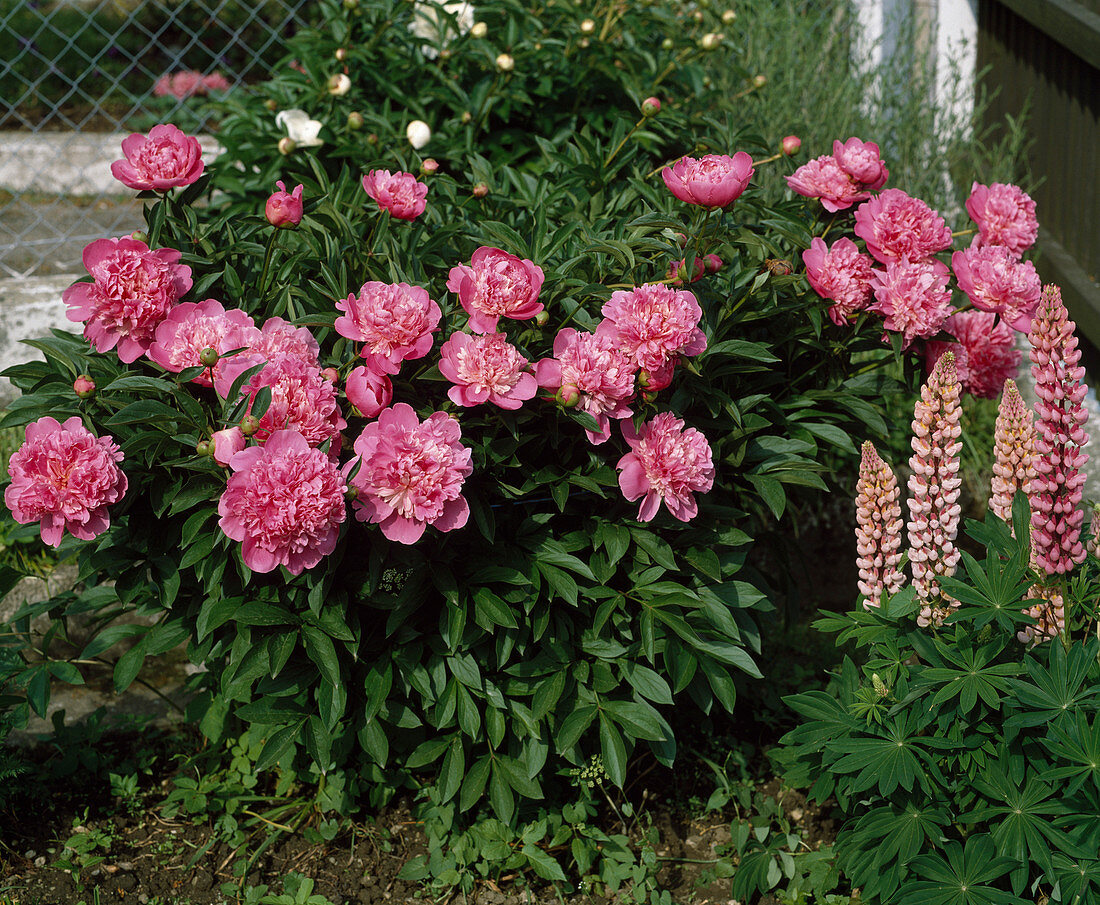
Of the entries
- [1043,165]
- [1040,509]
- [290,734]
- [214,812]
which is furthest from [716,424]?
[1043,165]

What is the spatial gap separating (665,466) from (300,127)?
169cm

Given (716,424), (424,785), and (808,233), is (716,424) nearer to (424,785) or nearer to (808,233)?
(808,233)

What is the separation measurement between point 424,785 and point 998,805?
1.23 metres

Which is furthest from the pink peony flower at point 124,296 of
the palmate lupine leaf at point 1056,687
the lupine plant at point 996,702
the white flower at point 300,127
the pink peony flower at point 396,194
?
the palmate lupine leaf at point 1056,687

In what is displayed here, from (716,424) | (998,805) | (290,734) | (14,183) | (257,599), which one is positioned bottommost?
(14,183)

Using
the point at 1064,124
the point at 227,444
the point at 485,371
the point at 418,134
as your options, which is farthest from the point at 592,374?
the point at 1064,124

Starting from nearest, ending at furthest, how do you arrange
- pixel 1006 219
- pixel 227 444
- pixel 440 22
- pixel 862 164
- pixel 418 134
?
pixel 227 444, pixel 862 164, pixel 1006 219, pixel 418 134, pixel 440 22

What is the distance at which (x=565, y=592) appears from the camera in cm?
186

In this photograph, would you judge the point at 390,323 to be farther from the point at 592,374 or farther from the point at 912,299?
the point at 912,299

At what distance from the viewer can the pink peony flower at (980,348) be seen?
7.30 ft

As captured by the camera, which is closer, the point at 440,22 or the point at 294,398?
the point at 294,398

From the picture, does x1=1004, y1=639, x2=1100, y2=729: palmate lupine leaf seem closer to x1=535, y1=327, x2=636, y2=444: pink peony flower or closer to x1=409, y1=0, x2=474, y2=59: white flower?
x1=535, y1=327, x2=636, y2=444: pink peony flower

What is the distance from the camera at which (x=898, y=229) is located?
Result: 206 centimetres

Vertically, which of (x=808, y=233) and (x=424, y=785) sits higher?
(x=808, y=233)
